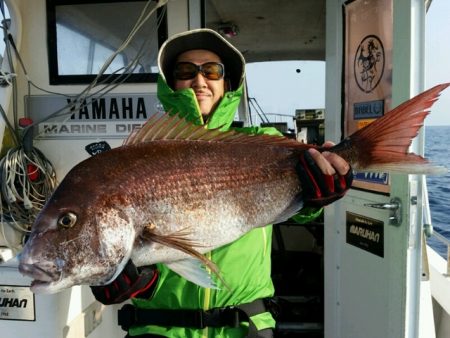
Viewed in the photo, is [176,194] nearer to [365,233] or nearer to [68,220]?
[68,220]

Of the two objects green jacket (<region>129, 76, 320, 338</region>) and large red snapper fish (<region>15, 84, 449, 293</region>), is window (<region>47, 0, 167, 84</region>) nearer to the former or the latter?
green jacket (<region>129, 76, 320, 338</region>)

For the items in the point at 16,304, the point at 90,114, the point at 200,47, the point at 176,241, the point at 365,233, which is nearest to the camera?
the point at 176,241

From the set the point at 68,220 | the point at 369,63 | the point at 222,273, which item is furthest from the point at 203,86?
the point at 369,63

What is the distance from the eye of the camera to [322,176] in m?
1.68

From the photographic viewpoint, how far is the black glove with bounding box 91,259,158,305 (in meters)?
1.64

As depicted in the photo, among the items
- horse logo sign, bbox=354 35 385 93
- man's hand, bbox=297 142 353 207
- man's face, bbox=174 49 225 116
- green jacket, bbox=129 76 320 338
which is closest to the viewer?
man's hand, bbox=297 142 353 207

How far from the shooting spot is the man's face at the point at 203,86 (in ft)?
7.00

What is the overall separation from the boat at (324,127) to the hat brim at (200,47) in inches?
37.5

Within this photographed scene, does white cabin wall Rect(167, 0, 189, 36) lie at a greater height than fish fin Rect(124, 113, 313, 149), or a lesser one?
greater

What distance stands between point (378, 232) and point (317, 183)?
1.40m

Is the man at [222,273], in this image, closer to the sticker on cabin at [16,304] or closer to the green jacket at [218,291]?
the green jacket at [218,291]

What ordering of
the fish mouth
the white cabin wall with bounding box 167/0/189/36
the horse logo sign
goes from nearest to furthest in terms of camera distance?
1. the fish mouth
2. the horse logo sign
3. the white cabin wall with bounding box 167/0/189/36

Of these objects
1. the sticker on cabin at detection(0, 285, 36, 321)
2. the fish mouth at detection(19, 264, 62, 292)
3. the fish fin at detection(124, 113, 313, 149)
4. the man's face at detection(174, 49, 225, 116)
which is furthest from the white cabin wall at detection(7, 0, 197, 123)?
the fish mouth at detection(19, 264, 62, 292)

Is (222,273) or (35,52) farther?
(35,52)
